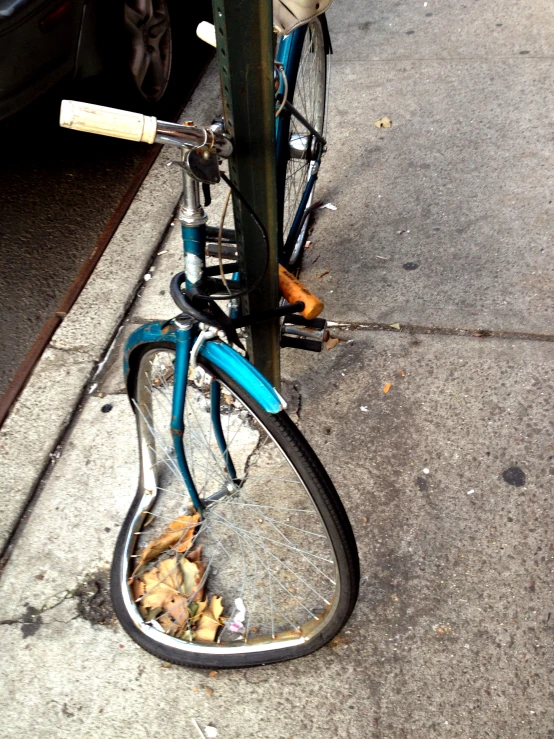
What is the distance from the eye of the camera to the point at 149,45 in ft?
12.4

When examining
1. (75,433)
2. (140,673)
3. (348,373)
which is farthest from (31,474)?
(348,373)

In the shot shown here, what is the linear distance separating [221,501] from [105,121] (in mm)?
1304

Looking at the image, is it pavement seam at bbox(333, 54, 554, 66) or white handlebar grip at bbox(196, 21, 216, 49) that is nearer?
white handlebar grip at bbox(196, 21, 216, 49)

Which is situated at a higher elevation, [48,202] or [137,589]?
[48,202]

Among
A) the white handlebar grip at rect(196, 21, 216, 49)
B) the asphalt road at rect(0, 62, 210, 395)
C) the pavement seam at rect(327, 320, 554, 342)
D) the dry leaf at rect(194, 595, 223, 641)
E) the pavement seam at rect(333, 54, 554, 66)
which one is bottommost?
the dry leaf at rect(194, 595, 223, 641)

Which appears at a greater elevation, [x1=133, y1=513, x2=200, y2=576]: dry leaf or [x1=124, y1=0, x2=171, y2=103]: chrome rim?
[x1=124, y1=0, x2=171, y2=103]: chrome rim

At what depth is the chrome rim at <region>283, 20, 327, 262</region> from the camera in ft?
9.73

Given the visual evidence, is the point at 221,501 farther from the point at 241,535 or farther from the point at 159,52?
the point at 159,52

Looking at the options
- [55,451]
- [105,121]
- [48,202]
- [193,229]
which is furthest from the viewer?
[48,202]

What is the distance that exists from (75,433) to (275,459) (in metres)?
0.80

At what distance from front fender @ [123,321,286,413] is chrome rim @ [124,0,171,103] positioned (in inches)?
94.1

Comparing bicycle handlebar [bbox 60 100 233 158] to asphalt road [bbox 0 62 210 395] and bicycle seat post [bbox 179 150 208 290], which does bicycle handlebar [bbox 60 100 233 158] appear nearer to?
bicycle seat post [bbox 179 150 208 290]

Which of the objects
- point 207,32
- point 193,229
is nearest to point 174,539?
point 193,229

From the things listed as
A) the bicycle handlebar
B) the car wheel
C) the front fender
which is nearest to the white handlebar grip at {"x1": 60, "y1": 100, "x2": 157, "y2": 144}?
the bicycle handlebar
